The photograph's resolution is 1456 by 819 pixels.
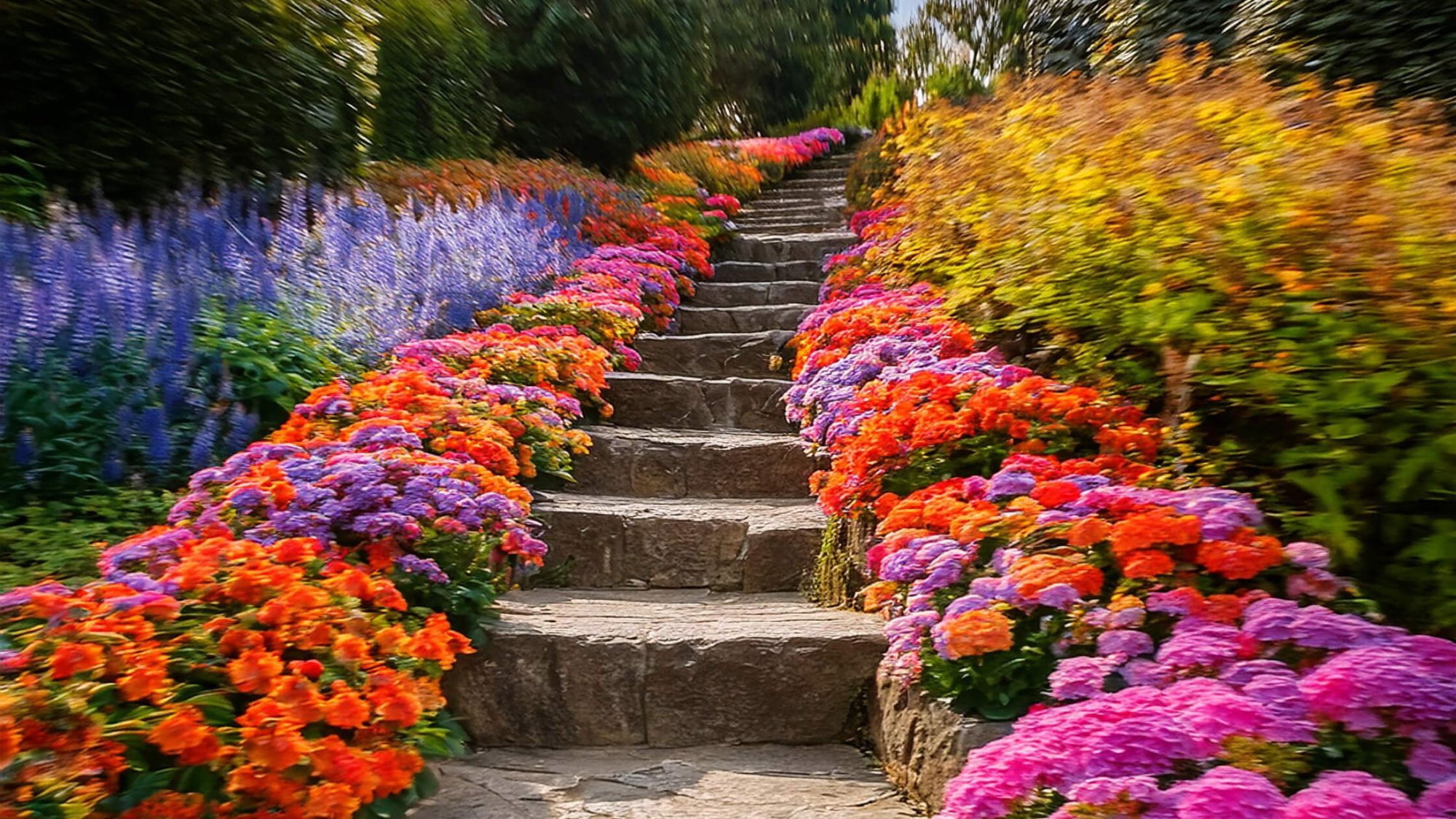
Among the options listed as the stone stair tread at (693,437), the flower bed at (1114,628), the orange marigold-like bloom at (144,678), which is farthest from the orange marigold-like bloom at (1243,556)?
the stone stair tread at (693,437)

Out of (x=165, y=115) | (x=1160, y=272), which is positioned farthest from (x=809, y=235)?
(x=1160, y=272)

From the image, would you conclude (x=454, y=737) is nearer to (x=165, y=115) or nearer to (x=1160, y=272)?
(x=1160, y=272)

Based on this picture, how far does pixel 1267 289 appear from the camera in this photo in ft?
8.09

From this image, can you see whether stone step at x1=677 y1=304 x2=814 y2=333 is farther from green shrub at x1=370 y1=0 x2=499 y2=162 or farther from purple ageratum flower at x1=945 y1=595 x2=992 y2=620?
purple ageratum flower at x1=945 y1=595 x2=992 y2=620

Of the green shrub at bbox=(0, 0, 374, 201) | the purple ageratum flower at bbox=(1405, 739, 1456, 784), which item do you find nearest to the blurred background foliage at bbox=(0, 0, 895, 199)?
the green shrub at bbox=(0, 0, 374, 201)

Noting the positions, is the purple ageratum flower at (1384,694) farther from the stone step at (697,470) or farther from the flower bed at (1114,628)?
the stone step at (697,470)

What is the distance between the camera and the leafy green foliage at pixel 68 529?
8.18 ft

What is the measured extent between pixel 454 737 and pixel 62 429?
1.66 meters

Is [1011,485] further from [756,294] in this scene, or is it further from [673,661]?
[756,294]

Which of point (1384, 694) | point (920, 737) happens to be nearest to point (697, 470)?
point (920, 737)

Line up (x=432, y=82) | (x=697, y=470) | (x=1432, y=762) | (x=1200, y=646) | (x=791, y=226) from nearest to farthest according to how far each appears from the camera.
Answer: (x=1432, y=762) < (x=1200, y=646) < (x=697, y=470) < (x=432, y=82) < (x=791, y=226)

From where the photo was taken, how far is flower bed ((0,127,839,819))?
1724mm

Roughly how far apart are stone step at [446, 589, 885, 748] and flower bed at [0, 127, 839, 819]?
181 millimetres

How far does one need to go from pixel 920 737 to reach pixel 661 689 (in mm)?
809
